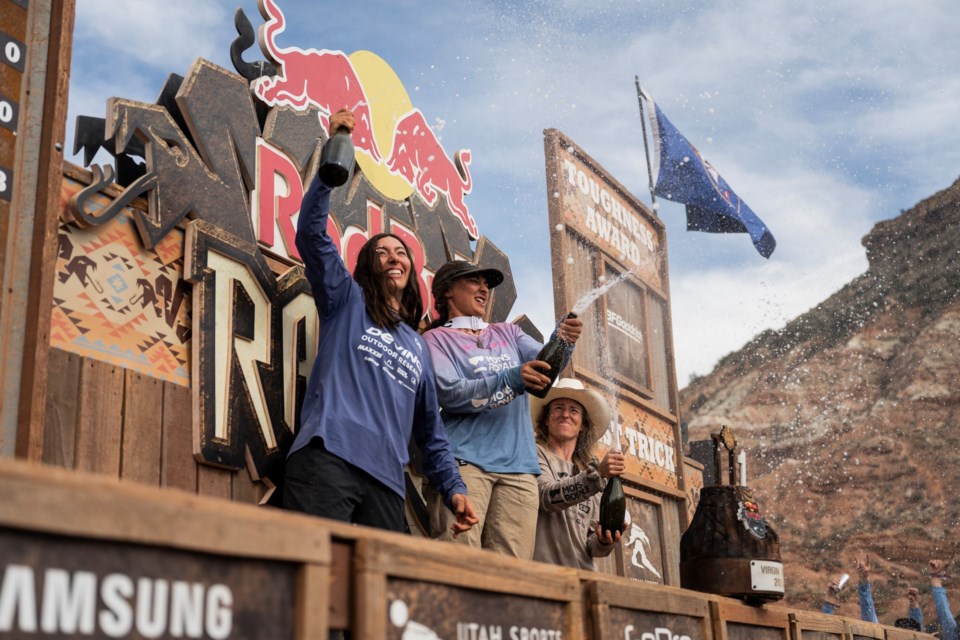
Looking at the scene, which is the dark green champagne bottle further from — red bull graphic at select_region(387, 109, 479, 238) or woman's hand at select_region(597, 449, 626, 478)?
red bull graphic at select_region(387, 109, 479, 238)

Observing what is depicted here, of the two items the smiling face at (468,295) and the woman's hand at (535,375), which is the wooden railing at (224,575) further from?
the smiling face at (468,295)

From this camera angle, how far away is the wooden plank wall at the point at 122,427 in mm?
3273

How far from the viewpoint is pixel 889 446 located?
1323 inches

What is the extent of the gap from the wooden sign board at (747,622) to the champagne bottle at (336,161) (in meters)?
1.99

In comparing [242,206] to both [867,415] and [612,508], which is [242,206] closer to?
[612,508]

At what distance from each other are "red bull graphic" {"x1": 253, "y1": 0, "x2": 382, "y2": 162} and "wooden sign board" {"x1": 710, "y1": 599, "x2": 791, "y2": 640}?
2.85 meters

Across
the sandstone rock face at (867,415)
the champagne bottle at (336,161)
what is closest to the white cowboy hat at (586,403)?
the champagne bottle at (336,161)

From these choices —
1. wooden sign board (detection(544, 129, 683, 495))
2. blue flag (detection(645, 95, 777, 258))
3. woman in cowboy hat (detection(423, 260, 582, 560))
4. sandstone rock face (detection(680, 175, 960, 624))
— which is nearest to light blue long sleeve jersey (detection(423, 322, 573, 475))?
woman in cowboy hat (detection(423, 260, 582, 560))

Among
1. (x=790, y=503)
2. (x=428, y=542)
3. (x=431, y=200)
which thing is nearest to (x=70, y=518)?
(x=428, y=542)

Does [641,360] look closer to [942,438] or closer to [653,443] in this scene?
[653,443]

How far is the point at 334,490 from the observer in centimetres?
343

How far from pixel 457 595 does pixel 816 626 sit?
2.82 meters

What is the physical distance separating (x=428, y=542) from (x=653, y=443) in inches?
233

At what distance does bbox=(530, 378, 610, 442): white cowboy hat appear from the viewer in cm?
528
